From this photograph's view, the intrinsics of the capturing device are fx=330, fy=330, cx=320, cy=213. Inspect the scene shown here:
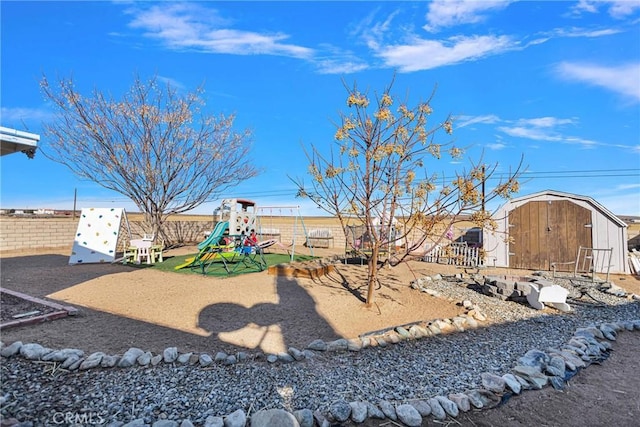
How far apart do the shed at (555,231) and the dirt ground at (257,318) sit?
6.06ft

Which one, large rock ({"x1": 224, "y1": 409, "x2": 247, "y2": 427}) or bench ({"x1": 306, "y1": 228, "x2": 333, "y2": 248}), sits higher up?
bench ({"x1": 306, "y1": 228, "x2": 333, "y2": 248})

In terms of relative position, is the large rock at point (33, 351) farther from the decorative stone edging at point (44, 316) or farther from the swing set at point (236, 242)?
the swing set at point (236, 242)

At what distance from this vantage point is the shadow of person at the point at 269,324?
3.78 m

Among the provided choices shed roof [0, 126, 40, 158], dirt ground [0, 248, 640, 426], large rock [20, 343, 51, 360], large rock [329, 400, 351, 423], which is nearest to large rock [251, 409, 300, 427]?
large rock [329, 400, 351, 423]

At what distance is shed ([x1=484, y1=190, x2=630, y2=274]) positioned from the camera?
9492 mm

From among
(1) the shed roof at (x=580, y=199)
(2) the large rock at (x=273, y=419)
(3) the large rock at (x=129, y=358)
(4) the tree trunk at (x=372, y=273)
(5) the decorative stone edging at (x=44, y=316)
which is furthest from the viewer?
(1) the shed roof at (x=580, y=199)

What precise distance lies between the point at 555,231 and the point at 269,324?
9724 mm

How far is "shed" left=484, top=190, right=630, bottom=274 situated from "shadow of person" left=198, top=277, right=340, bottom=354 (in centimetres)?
672

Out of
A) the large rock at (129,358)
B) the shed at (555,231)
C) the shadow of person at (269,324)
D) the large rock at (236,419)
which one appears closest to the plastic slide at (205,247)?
the shadow of person at (269,324)

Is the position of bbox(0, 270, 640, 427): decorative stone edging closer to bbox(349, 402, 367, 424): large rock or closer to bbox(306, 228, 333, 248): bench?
bbox(349, 402, 367, 424): large rock

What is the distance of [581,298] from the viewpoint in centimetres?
636

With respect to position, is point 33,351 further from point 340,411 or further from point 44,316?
point 340,411

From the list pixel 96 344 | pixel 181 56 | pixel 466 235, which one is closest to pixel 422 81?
pixel 96 344

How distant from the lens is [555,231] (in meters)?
10.1
